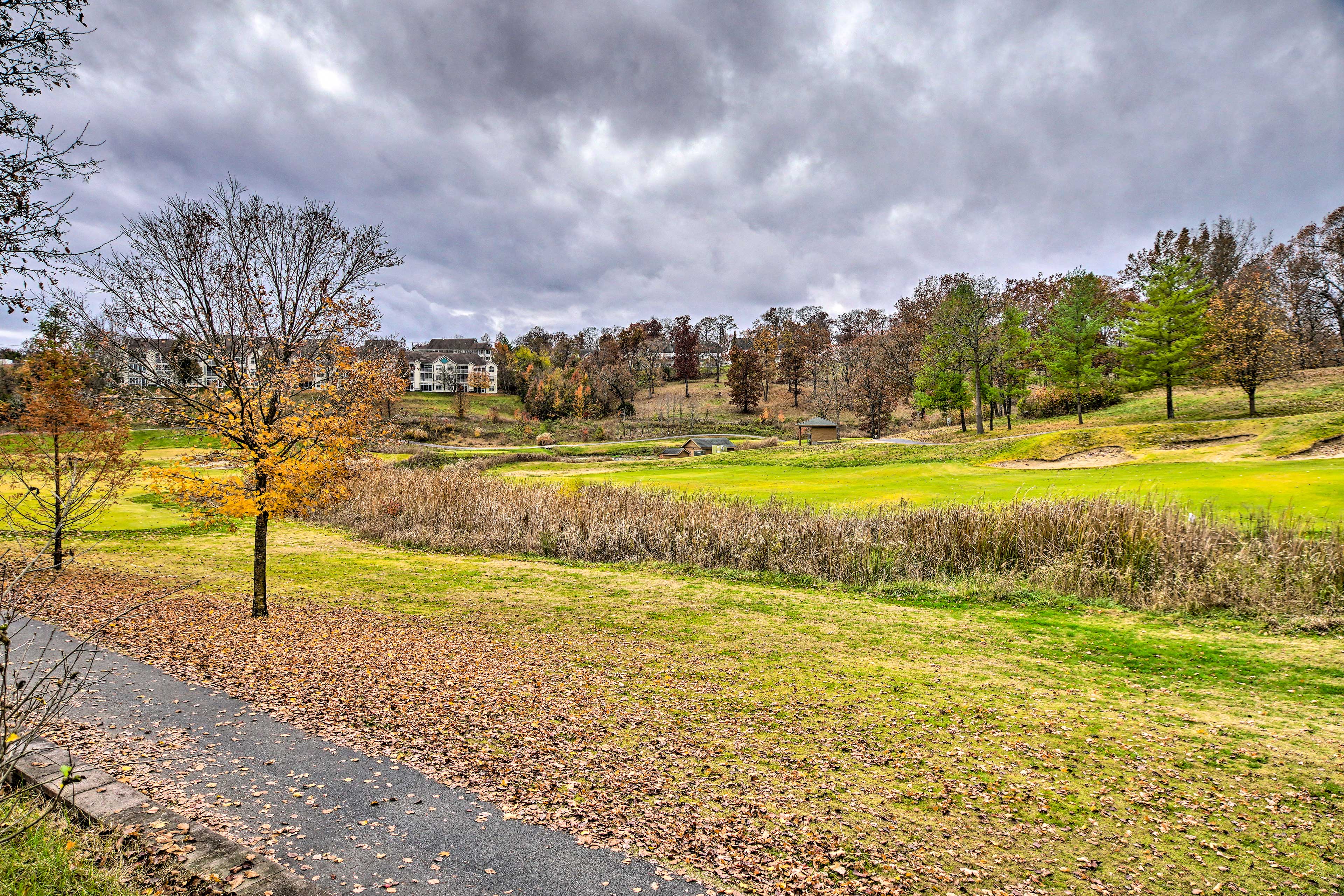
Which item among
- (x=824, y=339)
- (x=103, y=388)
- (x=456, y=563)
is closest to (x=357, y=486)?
(x=456, y=563)

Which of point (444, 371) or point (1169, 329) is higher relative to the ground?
point (444, 371)

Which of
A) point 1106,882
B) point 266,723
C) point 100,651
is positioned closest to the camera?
point 1106,882

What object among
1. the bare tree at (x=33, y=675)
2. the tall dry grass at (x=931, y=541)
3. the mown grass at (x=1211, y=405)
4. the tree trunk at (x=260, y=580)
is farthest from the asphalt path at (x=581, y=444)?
the tree trunk at (x=260, y=580)

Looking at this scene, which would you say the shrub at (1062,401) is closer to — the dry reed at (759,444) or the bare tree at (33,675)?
the dry reed at (759,444)

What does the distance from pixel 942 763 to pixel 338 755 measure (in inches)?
172

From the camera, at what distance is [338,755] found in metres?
4.23

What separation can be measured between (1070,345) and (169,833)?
45459 millimetres

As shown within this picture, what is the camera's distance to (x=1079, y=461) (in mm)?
22703

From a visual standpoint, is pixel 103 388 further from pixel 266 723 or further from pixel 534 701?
pixel 534 701

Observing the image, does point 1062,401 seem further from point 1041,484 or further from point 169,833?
point 169,833

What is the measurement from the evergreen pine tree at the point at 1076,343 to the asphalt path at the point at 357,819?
41456mm

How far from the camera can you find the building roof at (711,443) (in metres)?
48.4

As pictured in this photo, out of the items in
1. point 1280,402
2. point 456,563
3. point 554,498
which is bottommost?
point 456,563

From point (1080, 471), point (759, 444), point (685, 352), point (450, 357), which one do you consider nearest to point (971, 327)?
point (759, 444)
